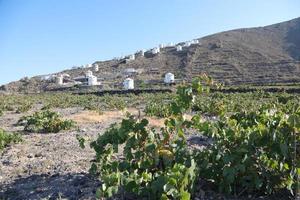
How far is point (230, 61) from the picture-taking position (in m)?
75.7

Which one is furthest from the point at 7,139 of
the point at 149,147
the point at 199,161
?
the point at 199,161

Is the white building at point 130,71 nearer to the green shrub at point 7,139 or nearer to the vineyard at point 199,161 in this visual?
the green shrub at point 7,139

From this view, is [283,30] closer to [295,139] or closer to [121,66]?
[121,66]

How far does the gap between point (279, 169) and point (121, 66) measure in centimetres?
8311

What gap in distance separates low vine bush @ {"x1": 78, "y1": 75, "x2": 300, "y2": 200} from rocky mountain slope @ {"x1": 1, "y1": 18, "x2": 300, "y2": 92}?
51.0 m

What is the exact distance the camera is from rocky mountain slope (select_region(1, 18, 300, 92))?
214ft

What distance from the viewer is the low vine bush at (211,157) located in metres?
5.61

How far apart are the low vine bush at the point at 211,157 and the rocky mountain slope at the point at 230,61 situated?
167 feet

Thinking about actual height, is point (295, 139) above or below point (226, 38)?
below

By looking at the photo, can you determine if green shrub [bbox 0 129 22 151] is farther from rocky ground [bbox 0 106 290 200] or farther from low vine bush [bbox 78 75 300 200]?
low vine bush [bbox 78 75 300 200]

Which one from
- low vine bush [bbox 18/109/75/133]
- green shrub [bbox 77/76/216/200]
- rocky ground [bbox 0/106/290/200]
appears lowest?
rocky ground [bbox 0/106/290/200]

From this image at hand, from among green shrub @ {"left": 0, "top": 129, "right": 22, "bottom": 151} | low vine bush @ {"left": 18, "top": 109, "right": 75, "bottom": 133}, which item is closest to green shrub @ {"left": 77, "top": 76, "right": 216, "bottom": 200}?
green shrub @ {"left": 0, "top": 129, "right": 22, "bottom": 151}

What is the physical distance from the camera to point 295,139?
5.68 metres

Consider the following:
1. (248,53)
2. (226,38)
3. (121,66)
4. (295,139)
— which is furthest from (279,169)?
(226,38)
